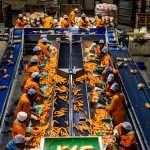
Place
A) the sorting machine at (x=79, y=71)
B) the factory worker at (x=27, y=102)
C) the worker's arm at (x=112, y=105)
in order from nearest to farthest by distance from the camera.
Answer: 1. the sorting machine at (x=79, y=71)
2. the factory worker at (x=27, y=102)
3. the worker's arm at (x=112, y=105)

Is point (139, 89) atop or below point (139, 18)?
below

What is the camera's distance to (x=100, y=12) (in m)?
19.3

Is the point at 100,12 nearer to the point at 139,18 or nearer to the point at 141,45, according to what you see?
the point at 139,18

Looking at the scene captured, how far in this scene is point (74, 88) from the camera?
1068cm

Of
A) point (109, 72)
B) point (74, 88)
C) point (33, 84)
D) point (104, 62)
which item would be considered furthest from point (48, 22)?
point (33, 84)

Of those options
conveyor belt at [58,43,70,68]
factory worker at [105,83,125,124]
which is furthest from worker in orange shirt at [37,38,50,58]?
factory worker at [105,83,125,124]

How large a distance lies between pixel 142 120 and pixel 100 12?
36.6 ft

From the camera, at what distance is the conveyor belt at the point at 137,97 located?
8.86 metres

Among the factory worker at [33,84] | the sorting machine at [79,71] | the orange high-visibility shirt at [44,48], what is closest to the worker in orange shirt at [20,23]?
the sorting machine at [79,71]

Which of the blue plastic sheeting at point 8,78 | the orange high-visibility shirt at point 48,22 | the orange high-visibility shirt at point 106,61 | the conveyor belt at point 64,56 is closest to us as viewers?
the blue plastic sheeting at point 8,78

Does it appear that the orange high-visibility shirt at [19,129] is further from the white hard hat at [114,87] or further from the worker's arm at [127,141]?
the white hard hat at [114,87]

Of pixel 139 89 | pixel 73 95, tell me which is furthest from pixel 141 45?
pixel 73 95

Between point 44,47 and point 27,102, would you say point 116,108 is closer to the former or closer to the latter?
point 27,102

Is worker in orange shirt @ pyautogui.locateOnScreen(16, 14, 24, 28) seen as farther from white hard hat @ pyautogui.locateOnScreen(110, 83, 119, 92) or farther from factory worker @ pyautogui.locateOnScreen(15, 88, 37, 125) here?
white hard hat @ pyautogui.locateOnScreen(110, 83, 119, 92)
